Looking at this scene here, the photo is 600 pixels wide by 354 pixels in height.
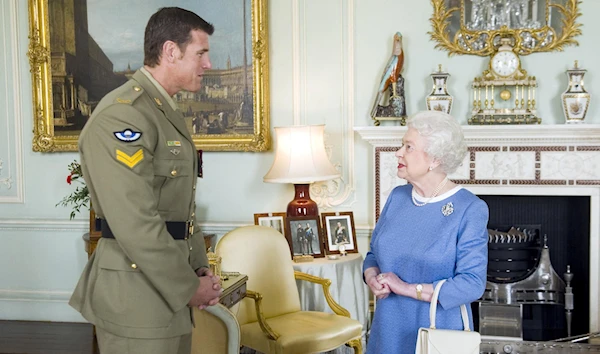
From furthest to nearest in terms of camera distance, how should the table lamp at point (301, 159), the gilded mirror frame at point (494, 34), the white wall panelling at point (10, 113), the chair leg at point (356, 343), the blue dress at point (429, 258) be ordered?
the white wall panelling at point (10, 113) → the gilded mirror frame at point (494, 34) → the table lamp at point (301, 159) → the chair leg at point (356, 343) → the blue dress at point (429, 258)

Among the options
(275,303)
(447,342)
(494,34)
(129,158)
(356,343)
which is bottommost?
(356,343)

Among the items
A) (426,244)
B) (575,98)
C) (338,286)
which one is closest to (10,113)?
(338,286)

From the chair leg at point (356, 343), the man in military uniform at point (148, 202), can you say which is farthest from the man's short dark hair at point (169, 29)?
the chair leg at point (356, 343)

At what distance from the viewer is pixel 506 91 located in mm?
4715

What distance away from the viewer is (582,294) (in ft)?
15.8

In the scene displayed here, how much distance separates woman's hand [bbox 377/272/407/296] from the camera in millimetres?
2359

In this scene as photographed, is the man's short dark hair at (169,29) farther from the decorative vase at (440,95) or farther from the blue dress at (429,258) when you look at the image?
the decorative vase at (440,95)

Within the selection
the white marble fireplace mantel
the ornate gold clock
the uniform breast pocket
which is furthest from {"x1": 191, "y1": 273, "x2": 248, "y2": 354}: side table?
the ornate gold clock

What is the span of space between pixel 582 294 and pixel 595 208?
2.22 ft

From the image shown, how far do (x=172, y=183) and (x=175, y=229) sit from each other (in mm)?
157

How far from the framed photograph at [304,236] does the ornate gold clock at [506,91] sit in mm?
1388

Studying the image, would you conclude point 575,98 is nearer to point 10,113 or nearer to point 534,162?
point 534,162

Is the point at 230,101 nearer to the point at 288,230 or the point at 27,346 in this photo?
the point at 288,230

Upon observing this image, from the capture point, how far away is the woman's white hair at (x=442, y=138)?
2441mm
